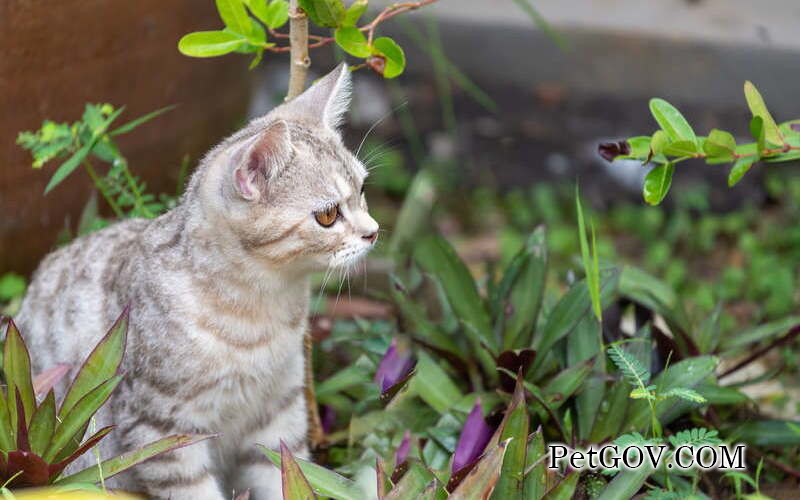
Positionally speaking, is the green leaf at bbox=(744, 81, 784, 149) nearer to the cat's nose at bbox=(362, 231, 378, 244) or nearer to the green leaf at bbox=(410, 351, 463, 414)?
the cat's nose at bbox=(362, 231, 378, 244)

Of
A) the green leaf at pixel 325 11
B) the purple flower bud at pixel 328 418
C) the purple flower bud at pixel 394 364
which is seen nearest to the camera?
the green leaf at pixel 325 11

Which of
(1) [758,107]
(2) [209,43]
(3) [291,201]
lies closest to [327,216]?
(3) [291,201]

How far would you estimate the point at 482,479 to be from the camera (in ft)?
8.25

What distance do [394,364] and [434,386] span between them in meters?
0.16

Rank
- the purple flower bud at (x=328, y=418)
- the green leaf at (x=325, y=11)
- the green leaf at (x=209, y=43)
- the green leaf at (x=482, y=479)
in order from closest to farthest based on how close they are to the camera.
→ the green leaf at (x=482, y=479)
the green leaf at (x=325, y=11)
the green leaf at (x=209, y=43)
the purple flower bud at (x=328, y=418)

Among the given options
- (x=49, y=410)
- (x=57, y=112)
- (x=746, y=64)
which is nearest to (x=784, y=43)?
(x=746, y=64)

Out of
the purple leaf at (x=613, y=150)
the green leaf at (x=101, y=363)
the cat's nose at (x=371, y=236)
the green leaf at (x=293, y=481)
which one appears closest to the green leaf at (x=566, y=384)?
the purple leaf at (x=613, y=150)

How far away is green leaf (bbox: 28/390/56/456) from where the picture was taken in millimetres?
2625

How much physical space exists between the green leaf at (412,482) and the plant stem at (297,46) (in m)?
1.21

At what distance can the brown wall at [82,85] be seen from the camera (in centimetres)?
362

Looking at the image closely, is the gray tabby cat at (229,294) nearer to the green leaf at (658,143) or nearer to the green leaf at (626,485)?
the green leaf at (658,143)

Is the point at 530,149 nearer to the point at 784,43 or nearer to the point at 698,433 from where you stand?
the point at 784,43

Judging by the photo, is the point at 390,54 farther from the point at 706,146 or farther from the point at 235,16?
the point at 706,146

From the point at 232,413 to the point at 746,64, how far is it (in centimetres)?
377
